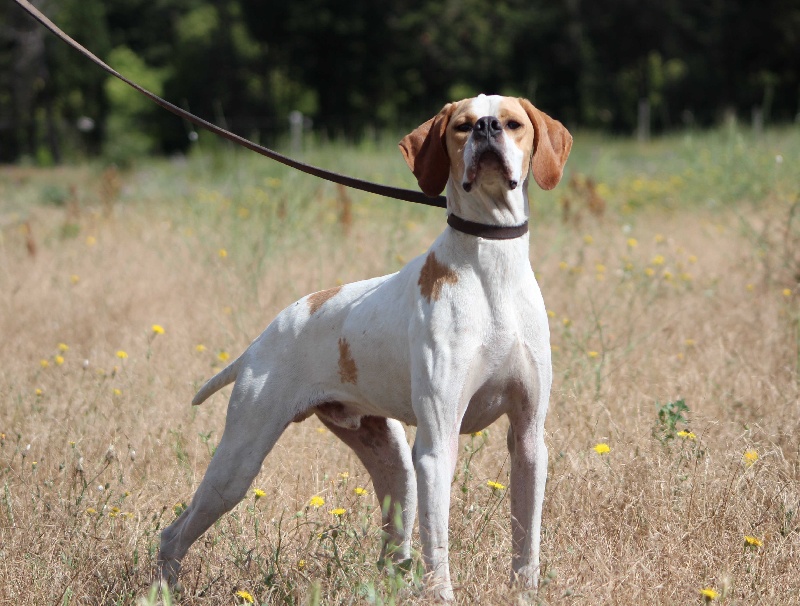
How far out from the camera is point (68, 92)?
1516 inches

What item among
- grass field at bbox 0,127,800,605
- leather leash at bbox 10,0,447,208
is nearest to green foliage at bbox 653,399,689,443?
grass field at bbox 0,127,800,605

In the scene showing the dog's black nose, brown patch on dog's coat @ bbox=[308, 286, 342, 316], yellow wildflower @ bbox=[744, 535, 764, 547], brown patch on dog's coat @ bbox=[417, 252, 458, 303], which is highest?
the dog's black nose

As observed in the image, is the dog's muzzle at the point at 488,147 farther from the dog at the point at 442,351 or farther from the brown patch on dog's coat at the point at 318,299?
the brown patch on dog's coat at the point at 318,299

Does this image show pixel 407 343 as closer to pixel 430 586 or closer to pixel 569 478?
pixel 430 586

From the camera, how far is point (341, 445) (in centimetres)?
437

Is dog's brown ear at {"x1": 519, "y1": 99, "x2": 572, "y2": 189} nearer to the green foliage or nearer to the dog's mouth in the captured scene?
the dog's mouth

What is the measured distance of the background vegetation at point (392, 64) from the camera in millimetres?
37531

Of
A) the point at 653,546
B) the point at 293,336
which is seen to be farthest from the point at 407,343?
the point at 653,546

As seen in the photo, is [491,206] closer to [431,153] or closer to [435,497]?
[431,153]

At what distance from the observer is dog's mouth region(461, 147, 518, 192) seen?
105 inches

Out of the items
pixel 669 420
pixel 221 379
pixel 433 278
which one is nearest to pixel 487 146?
pixel 433 278

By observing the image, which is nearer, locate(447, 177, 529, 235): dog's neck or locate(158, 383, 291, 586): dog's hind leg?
locate(447, 177, 529, 235): dog's neck

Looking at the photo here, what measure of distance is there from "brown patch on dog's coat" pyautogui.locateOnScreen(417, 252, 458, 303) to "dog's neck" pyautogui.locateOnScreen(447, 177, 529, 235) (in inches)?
5.7

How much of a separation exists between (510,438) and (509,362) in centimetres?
28
